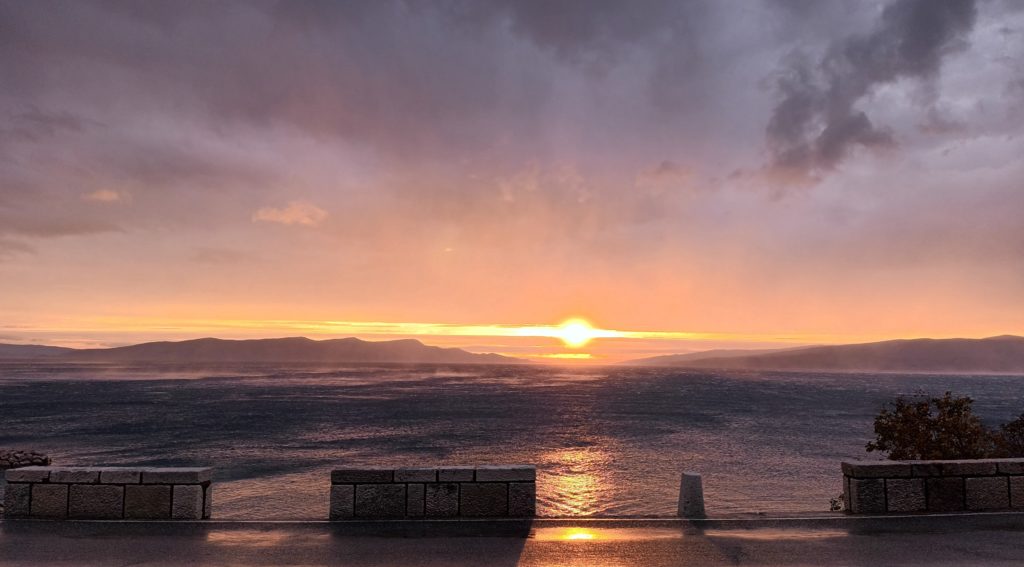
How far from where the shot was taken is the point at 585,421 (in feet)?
192

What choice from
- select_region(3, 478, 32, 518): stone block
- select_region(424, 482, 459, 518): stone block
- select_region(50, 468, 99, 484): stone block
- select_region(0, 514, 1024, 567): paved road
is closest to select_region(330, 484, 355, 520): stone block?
select_region(0, 514, 1024, 567): paved road

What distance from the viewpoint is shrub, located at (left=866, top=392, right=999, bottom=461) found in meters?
15.2

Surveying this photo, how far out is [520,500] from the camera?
9258 mm

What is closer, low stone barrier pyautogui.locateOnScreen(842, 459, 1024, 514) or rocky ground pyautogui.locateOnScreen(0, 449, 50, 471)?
low stone barrier pyautogui.locateOnScreen(842, 459, 1024, 514)

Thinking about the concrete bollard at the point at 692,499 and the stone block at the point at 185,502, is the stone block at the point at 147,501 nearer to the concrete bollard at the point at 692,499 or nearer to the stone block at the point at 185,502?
the stone block at the point at 185,502

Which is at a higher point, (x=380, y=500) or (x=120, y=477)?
(x=120, y=477)

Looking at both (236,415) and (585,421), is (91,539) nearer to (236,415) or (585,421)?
(585,421)

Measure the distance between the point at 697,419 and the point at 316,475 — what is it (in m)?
43.1

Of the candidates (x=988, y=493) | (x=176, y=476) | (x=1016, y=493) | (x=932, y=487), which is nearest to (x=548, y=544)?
(x=176, y=476)

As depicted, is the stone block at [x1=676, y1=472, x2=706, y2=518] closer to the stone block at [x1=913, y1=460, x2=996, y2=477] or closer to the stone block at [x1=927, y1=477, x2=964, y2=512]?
the stone block at [x1=913, y1=460, x2=996, y2=477]

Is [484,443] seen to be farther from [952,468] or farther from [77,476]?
[952,468]

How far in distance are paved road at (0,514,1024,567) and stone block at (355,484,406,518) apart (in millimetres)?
540

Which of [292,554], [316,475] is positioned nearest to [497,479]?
[292,554]

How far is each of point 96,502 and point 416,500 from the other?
15.1 feet
